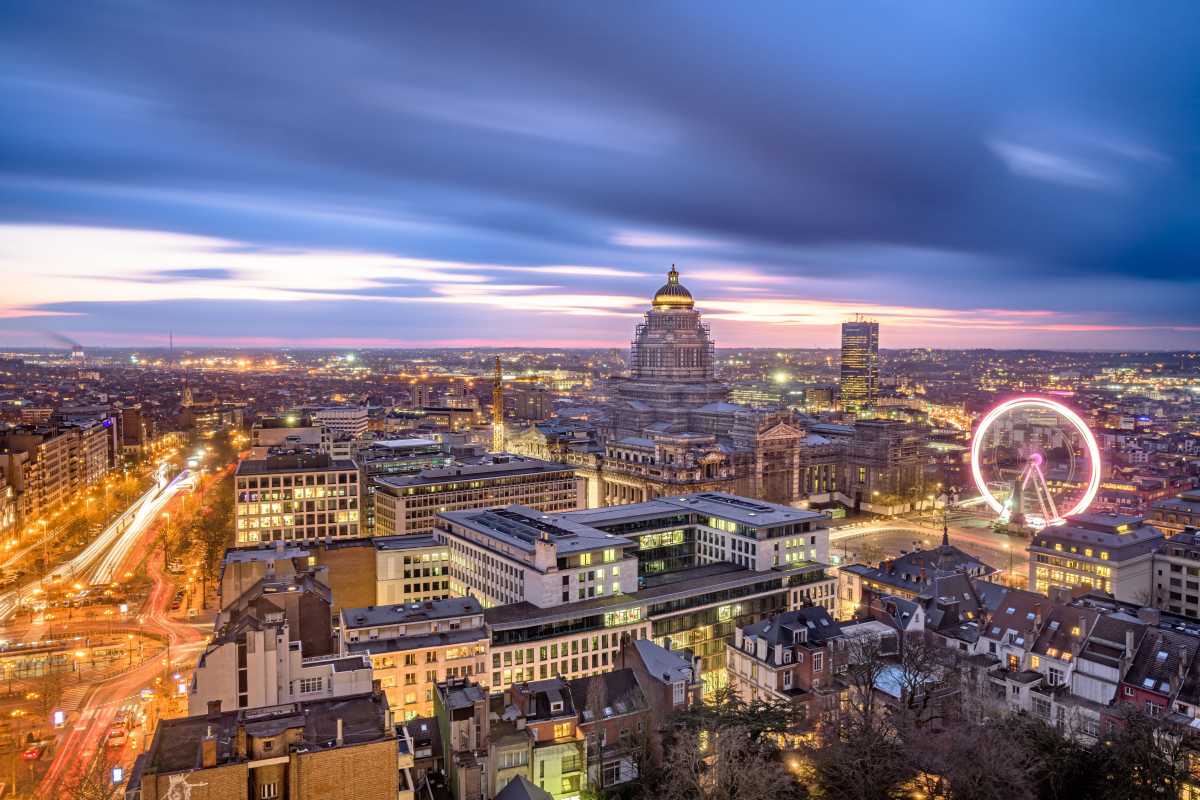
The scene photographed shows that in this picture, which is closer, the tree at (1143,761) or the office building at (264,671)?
the tree at (1143,761)

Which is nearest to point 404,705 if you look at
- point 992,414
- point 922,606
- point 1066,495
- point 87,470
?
point 922,606

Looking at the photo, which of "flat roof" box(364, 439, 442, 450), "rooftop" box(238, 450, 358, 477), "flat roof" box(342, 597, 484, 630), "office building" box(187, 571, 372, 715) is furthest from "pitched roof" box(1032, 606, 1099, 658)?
"flat roof" box(364, 439, 442, 450)

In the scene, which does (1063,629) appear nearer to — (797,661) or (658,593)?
(797,661)

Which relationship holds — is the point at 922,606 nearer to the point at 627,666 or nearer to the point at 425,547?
the point at 627,666

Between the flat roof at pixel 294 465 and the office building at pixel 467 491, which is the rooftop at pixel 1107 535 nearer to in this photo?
the office building at pixel 467 491

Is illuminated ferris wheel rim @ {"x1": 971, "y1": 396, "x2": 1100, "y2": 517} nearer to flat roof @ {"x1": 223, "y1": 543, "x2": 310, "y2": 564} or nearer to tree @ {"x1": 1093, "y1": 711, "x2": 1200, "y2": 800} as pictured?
tree @ {"x1": 1093, "y1": 711, "x2": 1200, "y2": 800}


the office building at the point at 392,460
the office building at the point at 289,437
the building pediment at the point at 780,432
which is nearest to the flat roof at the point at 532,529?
the office building at the point at 392,460
